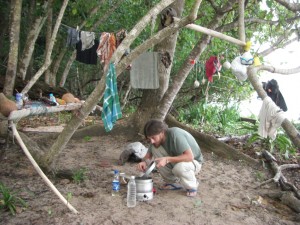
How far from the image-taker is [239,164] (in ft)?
18.2

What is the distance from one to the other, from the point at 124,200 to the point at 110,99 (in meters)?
1.22

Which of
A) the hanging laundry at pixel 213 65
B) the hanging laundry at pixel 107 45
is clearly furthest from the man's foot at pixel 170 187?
the hanging laundry at pixel 213 65

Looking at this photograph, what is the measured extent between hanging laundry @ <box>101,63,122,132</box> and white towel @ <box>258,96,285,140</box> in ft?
5.91

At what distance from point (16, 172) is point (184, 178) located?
7.68 feet

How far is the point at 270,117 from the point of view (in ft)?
12.6


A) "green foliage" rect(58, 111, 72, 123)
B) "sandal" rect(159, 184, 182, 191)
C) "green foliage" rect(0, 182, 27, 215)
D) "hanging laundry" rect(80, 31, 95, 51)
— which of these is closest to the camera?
"green foliage" rect(0, 182, 27, 215)

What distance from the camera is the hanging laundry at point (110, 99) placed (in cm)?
386

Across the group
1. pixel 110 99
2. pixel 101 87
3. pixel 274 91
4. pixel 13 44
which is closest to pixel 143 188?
pixel 110 99

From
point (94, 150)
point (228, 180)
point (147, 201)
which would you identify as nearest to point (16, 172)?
point (94, 150)

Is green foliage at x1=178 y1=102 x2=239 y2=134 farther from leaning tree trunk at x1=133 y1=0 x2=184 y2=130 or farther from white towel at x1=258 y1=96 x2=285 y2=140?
white towel at x1=258 y1=96 x2=285 y2=140

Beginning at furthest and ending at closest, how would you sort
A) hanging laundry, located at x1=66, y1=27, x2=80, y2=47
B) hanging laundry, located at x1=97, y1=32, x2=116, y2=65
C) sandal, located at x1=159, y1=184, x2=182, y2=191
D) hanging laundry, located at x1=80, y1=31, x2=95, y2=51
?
1. hanging laundry, located at x1=80, y1=31, x2=95, y2=51
2. hanging laundry, located at x1=66, y1=27, x2=80, y2=47
3. hanging laundry, located at x1=97, y1=32, x2=116, y2=65
4. sandal, located at x1=159, y1=184, x2=182, y2=191

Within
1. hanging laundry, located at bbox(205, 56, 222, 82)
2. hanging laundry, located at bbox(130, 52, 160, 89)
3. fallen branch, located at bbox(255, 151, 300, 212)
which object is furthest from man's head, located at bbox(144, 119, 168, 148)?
hanging laundry, located at bbox(205, 56, 222, 82)

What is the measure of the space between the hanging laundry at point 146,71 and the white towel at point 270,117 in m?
2.49

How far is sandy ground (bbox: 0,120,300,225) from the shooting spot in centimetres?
327
